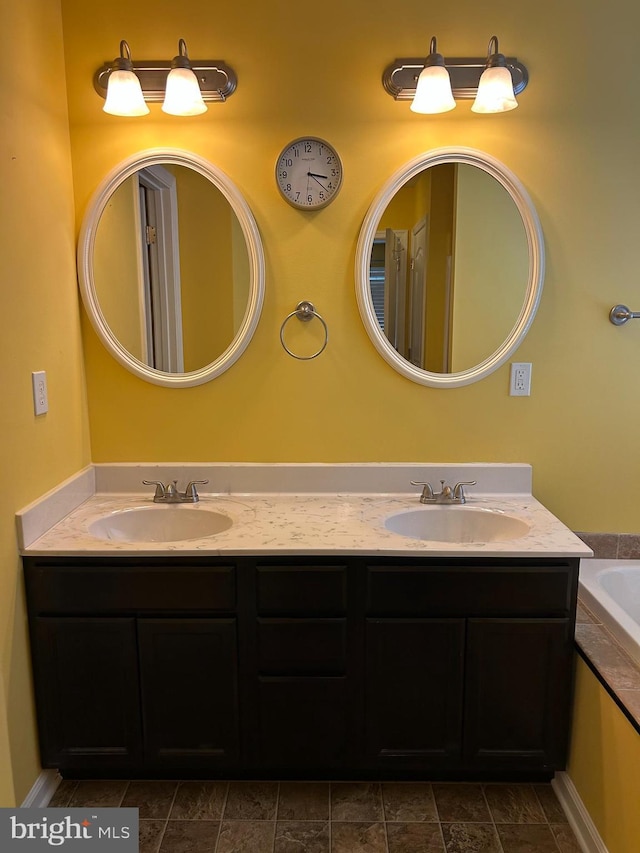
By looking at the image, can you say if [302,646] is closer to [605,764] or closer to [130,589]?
[130,589]

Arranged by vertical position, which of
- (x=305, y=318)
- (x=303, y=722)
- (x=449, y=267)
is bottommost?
(x=303, y=722)

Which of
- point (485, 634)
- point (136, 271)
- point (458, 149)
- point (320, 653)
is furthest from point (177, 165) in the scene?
point (485, 634)

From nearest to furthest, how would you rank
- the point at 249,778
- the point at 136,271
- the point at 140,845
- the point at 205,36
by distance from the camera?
the point at 140,845
the point at 249,778
the point at 205,36
the point at 136,271

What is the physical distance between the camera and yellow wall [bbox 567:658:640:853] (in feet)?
4.93

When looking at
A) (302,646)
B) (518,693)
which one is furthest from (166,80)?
(518,693)

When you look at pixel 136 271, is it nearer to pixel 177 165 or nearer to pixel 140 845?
pixel 177 165

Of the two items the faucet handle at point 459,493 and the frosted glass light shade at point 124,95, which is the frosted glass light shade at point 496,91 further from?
the faucet handle at point 459,493

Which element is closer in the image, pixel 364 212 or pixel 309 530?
pixel 309 530

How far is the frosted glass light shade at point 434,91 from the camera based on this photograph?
6.29ft

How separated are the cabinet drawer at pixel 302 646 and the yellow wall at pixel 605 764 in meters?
0.68

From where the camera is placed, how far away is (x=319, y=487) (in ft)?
7.49

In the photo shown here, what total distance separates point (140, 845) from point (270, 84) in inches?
92.2

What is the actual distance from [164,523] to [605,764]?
4.86 ft

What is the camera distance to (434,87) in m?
1.92
